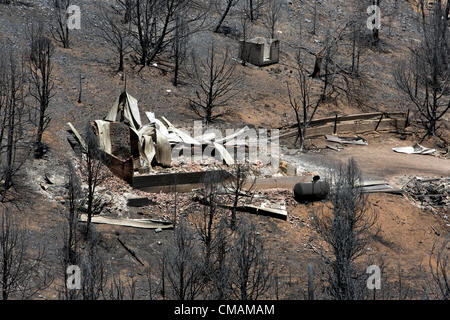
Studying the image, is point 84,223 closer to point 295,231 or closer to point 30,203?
point 30,203

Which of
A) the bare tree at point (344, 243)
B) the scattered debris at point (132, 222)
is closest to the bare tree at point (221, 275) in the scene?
the scattered debris at point (132, 222)

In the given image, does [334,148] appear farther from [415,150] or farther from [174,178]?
[174,178]

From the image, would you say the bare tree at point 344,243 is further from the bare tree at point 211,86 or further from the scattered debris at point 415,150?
the bare tree at point 211,86

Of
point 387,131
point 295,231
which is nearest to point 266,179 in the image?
point 295,231

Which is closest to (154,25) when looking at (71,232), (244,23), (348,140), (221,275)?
(244,23)

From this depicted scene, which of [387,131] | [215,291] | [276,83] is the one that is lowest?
[215,291]

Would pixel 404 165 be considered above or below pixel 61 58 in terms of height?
below
